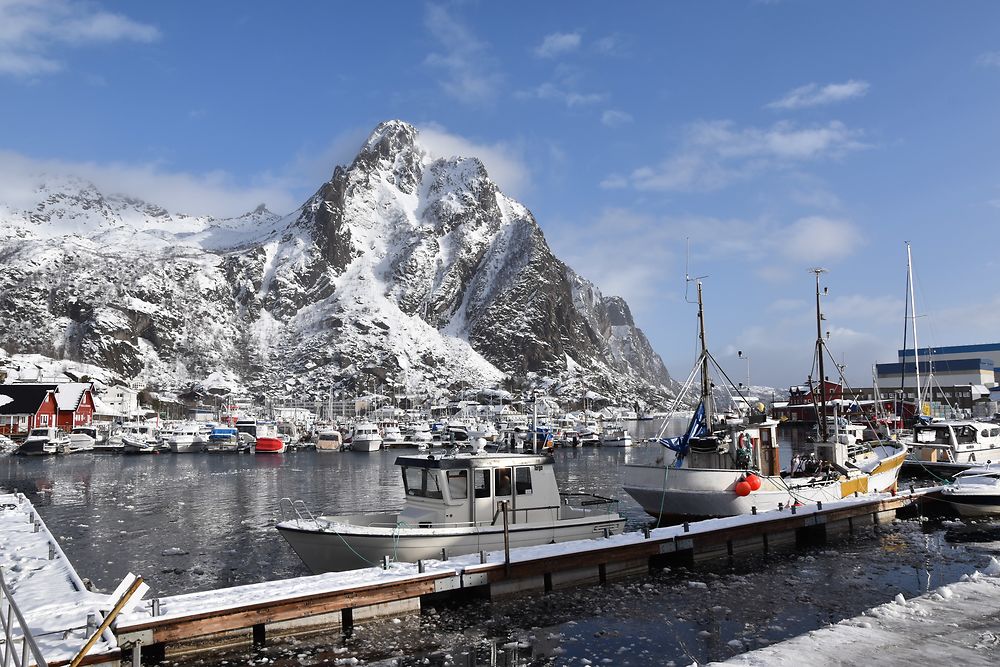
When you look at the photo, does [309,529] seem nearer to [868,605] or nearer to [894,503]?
[868,605]

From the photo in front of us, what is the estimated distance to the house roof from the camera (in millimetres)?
104125

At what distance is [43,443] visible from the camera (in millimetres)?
87188

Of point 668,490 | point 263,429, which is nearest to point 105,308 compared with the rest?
point 263,429

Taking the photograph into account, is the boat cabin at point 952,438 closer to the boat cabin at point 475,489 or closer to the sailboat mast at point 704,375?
the sailboat mast at point 704,375

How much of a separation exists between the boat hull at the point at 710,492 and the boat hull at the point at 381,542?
1039 centimetres

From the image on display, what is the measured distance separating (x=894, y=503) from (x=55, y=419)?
389ft

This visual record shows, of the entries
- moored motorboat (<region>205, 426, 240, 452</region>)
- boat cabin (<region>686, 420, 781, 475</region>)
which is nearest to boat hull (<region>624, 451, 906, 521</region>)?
boat cabin (<region>686, 420, 781, 475</region>)

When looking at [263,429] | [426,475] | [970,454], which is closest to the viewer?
[426,475]

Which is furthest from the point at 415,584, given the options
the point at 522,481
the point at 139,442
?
the point at 139,442

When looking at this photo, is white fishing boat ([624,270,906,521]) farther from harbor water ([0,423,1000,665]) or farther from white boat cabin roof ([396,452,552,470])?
white boat cabin roof ([396,452,552,470])

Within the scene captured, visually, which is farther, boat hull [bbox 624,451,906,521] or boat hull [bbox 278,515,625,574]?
boat hull [bbox 624,451,906,521]

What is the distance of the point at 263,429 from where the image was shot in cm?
10475

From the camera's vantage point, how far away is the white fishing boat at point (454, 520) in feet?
64.3

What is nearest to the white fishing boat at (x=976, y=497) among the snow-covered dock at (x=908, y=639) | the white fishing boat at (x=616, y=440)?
the snow-covered dock at (x=908, y=639)
